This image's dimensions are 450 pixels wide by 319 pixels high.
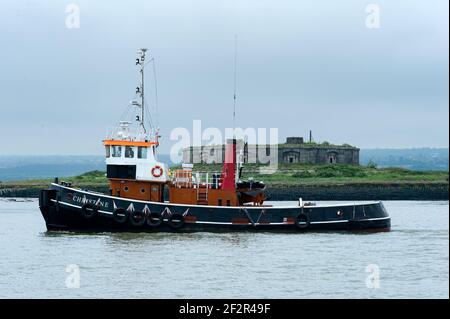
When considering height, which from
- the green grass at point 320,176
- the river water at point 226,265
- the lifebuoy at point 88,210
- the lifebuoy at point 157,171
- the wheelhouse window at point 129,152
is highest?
the wheelhouse window at point 129,152

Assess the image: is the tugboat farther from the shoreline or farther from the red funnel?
the shoreline

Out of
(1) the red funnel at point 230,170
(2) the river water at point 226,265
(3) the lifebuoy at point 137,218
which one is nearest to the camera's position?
(2) the river water at point 226,265

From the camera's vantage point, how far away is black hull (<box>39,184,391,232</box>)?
139ft

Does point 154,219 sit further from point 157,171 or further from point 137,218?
point 157,171

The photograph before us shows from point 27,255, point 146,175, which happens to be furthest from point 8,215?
point 27,255

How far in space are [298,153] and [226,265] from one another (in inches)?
2869

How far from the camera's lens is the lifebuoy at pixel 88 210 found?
1667 inches

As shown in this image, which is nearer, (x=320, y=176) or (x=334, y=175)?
(x=320, y=176)

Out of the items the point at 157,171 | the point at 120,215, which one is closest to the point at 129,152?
the point at 157,171

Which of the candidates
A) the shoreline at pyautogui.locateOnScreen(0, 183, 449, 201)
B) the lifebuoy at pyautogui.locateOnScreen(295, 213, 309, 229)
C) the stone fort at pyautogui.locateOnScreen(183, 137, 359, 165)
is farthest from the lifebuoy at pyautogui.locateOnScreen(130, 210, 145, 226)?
the stone fort at pyautogui.locateOnScreen(183, 137, 359, 165)

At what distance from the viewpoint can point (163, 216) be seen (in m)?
42.3

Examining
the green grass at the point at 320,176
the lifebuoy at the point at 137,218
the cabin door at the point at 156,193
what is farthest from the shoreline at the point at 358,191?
the lifebuoy at the point at 137,218

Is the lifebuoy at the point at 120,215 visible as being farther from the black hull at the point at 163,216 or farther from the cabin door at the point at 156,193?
the cabin door at the point at 156,193

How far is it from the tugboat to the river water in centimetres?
62
